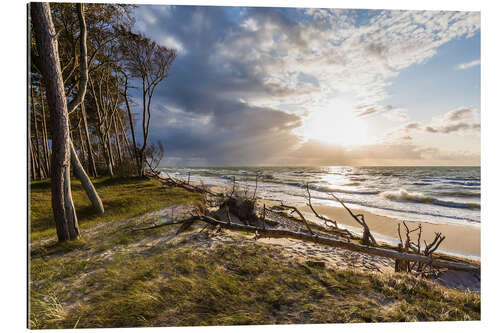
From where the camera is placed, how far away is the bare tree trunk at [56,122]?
2053 mm

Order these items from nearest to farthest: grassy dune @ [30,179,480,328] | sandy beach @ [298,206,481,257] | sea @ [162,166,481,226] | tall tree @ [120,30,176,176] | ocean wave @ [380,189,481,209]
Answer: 1. grassy dune @ [30,179,480,328]
2. sandy beach @ [298,206,481,257]
3. tall tree @ [120,30,176,176]
4. sea @ [162,166,481,226]
5. ocean wave @ [380,189,481,209]

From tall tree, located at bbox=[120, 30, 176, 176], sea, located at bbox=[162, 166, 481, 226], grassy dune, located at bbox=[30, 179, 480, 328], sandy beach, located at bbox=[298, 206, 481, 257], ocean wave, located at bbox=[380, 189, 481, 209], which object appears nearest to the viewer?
grassy dune, located at bbox=[30, 179, 480, 328]

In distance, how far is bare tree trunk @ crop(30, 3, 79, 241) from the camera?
6.73ft

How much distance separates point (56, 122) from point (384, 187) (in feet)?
15.5

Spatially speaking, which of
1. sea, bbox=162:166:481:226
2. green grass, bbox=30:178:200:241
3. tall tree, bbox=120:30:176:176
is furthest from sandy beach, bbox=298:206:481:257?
tall tree, bbox=120:30:176:176

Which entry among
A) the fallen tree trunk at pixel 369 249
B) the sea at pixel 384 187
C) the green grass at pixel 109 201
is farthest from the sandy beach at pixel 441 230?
the green grass at pixel 109 201

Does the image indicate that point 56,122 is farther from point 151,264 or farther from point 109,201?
point 151,264

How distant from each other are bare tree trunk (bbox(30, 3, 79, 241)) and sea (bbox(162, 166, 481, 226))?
83.7 inches

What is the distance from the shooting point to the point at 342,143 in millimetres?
2621

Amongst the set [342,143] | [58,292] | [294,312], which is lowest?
[294,312]

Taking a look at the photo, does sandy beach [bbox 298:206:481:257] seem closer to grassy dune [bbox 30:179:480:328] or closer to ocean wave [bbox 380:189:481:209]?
ocean wave [bbox 380:189:481:209]
